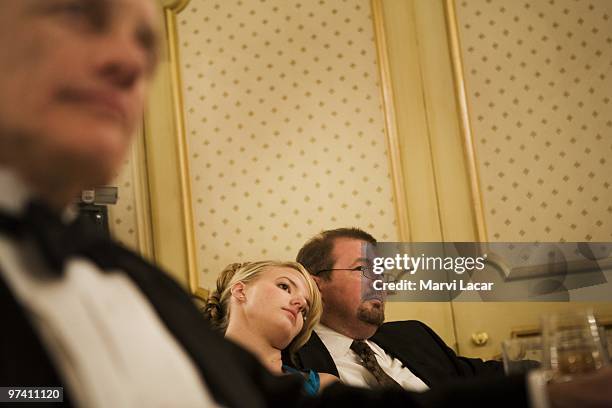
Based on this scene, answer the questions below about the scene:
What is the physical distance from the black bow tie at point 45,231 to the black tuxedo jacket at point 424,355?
207 centimetres

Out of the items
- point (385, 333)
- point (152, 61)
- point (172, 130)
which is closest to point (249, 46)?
point (172, 130)

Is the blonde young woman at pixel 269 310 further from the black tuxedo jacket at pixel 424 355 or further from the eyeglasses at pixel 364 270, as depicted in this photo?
the eyeglasses at pixel 364 270

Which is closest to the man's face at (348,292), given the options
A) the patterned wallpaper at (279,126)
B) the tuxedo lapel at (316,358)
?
the tuxedo lapel at (316,358)

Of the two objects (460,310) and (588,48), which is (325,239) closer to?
(460,310)

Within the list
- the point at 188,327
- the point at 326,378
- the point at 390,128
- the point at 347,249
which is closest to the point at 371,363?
the point at 326,378

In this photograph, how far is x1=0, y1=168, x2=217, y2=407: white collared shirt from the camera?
70 centimetres

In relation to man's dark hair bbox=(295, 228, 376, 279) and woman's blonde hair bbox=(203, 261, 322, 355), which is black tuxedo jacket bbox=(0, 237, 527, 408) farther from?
man's dark hair bbox=(295, 228, 376, 279)

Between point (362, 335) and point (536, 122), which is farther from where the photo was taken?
point (536, 122)

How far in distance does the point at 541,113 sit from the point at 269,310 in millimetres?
2029

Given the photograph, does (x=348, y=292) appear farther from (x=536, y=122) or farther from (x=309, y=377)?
(x=536, y=122)

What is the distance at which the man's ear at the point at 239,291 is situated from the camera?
2.55m

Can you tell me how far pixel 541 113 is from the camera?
12.5ft

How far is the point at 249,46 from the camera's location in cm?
378

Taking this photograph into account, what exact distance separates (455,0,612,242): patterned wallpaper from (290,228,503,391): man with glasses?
32.5 inches
